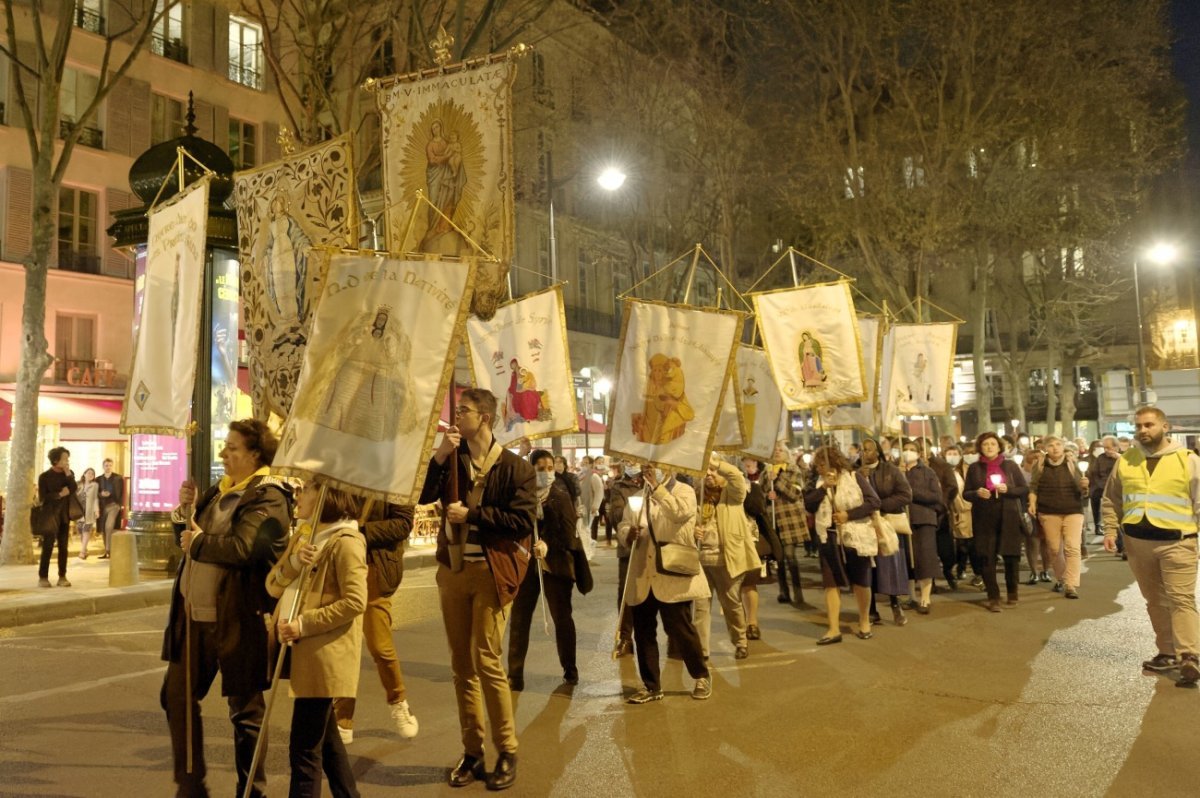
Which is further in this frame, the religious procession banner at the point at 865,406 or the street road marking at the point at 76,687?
the religious procession banner at the point at 865,406

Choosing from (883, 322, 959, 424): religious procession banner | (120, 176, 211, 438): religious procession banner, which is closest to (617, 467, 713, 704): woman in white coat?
(120, 176, 211, 438): religious procession banner

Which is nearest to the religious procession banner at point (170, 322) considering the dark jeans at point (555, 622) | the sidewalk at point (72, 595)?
the dark jeans at point (555, 622)

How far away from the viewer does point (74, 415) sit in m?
20.8

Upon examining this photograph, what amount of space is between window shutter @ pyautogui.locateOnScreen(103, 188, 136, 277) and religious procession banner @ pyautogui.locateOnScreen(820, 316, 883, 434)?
2039 cm

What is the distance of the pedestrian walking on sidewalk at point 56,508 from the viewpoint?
12.5 metres

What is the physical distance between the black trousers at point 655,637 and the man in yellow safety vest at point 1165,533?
134 inches

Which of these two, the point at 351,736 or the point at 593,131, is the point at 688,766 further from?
the point at 593,131

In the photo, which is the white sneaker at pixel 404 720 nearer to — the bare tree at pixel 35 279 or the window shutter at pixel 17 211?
the bare tree at pixel 35 279

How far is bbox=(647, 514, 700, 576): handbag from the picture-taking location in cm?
675

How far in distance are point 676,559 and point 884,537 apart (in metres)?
3.47

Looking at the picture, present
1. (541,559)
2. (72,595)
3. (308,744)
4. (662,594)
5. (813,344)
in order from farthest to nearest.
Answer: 1. (72,595)
2. (813,344)
3. (541,559)
4. (662,594)
5. (308,744)

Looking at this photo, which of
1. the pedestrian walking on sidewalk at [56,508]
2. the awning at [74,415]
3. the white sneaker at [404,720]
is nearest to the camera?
the white sneaker at [404,720]

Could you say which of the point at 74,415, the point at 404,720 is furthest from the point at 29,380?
the point at 404,720

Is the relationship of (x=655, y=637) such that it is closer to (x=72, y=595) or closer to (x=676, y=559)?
(x=676, y=559)
